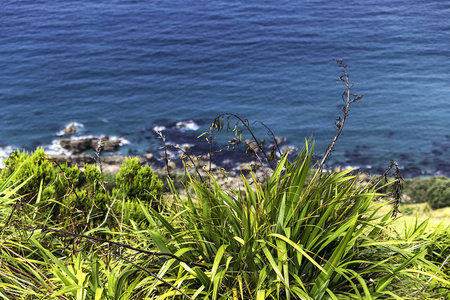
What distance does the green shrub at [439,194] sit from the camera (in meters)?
25.5

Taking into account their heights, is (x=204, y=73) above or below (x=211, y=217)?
below

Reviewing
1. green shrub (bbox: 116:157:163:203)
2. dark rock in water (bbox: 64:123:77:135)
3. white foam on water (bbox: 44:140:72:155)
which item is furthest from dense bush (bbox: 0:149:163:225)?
dark rock in water (bbox: 64:123:77:135)

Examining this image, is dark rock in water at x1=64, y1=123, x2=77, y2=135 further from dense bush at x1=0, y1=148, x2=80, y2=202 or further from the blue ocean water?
dense bush at x1=0, y1=148, x2=80, y2=202

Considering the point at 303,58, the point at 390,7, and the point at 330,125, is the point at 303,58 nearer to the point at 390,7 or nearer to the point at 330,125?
the point at 330,125

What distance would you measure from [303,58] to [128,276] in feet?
165

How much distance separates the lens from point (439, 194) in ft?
85.5

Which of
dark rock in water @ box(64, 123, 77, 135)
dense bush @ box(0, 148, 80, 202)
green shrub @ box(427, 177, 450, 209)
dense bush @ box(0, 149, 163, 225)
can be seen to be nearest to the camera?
dense bush @ box(0, 149, 163, 225)

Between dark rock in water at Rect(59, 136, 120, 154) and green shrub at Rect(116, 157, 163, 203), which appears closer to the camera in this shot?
green shrub at Rect(116, 157, 163, 203)

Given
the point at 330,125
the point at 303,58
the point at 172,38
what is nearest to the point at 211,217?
the point at 330,125

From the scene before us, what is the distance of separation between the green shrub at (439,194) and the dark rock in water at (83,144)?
70.6 ft

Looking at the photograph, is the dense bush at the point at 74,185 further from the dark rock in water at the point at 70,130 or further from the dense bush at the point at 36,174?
the dark rock in water at the point at 70,130

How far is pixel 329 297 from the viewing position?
473 centimetres

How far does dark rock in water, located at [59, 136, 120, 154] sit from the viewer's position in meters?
33.8

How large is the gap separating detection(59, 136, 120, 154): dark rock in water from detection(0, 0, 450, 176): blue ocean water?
92 centimetres
